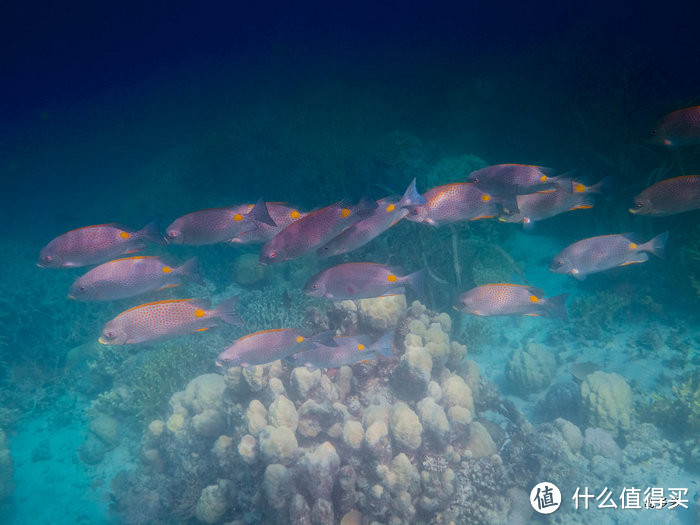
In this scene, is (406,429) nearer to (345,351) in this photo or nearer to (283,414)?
(345,351)

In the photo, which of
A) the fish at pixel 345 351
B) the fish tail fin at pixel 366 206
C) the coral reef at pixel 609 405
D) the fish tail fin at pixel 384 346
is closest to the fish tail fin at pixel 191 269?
the fish at pixel 345 351

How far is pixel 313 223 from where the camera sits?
317 cm

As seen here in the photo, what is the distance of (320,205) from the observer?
3736mm

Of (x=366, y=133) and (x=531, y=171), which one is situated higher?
(x=366, y=133)

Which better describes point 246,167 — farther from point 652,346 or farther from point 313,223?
point 652,346

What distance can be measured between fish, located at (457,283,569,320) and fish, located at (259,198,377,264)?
1.97 meters

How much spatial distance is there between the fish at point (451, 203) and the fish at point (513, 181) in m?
0.20

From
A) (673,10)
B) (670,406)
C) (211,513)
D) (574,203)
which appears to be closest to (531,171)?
(574,203)

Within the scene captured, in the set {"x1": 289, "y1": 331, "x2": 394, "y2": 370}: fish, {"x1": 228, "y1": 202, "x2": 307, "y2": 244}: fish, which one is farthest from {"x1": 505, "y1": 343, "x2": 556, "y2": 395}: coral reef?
{"x1": 228, "y1": 202, "x2": 307, "y2": 244}: fish

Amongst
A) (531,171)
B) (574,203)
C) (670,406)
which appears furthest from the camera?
(670,406)

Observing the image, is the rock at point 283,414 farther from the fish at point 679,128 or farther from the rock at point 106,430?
the fish at point 679,128

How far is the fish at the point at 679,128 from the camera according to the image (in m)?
4.55

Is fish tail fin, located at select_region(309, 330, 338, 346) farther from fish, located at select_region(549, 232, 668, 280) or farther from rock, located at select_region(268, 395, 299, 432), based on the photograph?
fish, located at select_region(549, 232, 668, 280)

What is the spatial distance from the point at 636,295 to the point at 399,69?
18965 mm
